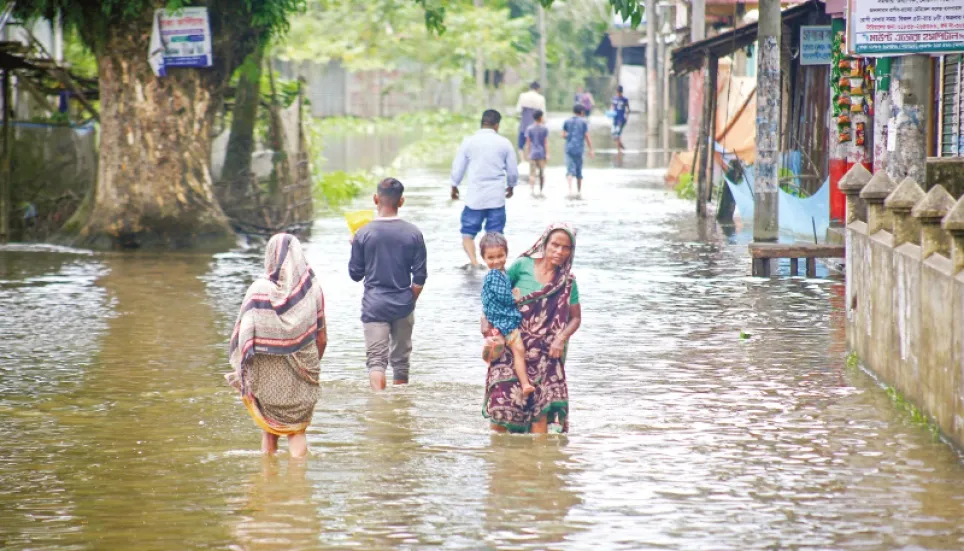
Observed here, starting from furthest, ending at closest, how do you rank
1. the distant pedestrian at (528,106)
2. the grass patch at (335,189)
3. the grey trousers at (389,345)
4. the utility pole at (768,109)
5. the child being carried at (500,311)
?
the distant pedestrian at (528,106) → the grass patch at (335,189) → the utility pole at (768,109) → the grey trousers at (389,345) → the child being carried at (500,311)

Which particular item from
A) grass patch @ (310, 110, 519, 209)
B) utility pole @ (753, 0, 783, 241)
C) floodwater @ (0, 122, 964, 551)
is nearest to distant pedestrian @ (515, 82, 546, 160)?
grass patch @ (310, 110, 519, 209)

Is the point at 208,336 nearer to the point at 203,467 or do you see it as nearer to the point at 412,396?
the point at 412,396

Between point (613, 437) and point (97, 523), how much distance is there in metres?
A: 2.83

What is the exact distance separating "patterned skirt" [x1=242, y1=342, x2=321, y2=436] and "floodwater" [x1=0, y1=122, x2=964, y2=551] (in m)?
0.22

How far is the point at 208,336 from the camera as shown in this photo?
37.8ft

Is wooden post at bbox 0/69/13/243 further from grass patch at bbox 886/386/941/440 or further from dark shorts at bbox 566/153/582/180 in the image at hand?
grass patch at bbox 886/386/941/440

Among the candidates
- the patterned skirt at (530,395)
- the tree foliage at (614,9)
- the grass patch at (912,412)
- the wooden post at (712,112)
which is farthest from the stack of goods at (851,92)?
the patterned skirt at (530,395)

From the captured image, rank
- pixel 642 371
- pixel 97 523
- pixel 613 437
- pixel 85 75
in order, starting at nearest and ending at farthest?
pixel 97 523 < pixel 613 437 < pixel 642 371 < pixel 85 75

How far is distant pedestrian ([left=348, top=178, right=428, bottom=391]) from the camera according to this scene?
9109 millimetres

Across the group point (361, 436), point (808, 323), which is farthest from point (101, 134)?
point (361, 436)

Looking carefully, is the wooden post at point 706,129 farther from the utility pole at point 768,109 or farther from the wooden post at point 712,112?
the utility pole at point 768,109

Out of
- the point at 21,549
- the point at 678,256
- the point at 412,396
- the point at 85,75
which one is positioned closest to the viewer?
the point at 21,549

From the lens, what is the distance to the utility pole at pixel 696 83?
2623 cm

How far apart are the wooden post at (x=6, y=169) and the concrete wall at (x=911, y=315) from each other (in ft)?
34.1
